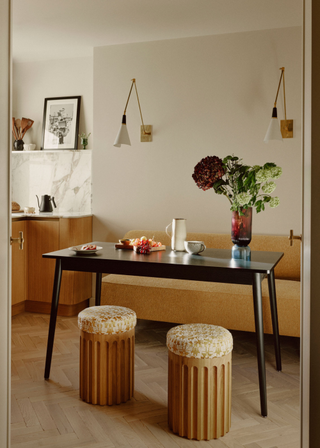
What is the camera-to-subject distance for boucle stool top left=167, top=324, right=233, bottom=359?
1.85 metres

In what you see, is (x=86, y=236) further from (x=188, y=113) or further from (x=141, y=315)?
(x=188, y=113)

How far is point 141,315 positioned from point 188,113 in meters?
1.91

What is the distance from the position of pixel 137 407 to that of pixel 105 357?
1.03 ft

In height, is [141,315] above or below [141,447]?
above

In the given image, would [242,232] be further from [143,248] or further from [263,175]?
[143,248]

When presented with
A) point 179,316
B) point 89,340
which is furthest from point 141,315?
point 89,340

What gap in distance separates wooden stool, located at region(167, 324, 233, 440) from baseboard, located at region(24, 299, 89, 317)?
2126 millimetres

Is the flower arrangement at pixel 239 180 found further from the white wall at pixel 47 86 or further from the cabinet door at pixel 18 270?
the white wall at pixel 47 86

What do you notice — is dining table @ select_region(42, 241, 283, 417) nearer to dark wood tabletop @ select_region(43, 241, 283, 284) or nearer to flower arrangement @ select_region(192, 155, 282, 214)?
dark wood tabletop @ select_region(43, 241, 283, 284)

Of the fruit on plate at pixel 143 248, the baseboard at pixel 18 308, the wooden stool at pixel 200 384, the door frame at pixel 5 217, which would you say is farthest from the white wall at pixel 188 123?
the door frame at pixel 5 217

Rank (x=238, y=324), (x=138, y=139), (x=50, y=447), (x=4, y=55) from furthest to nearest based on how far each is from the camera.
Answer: (x=138, y=139), (x=238, y=324), (x=50, y=447), (x=4, y=55)

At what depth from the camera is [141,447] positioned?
5.95 feet

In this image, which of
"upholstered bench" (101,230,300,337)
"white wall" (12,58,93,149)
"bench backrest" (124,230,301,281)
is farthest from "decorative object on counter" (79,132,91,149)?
"upholstered bench" (101,230,300,337)

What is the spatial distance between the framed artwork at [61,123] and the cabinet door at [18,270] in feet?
3.46
